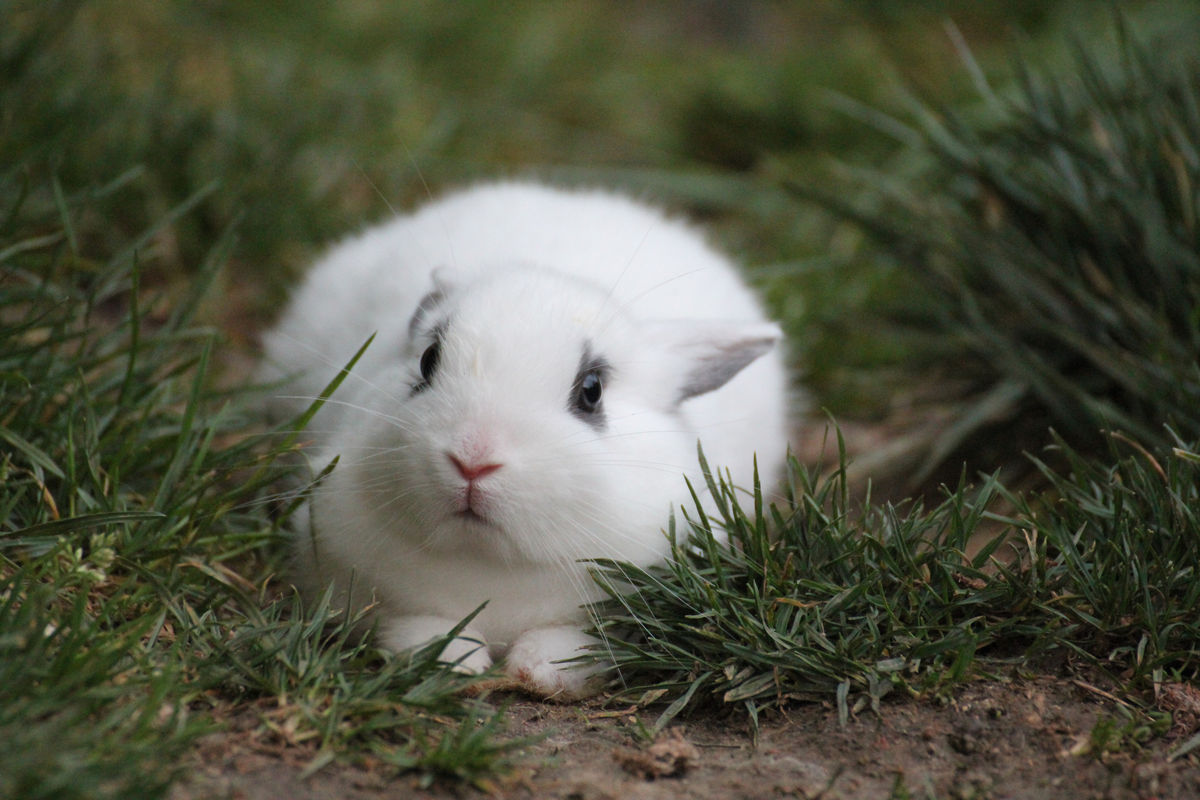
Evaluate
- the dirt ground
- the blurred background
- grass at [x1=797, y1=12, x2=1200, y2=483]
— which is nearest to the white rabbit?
the dirt ground

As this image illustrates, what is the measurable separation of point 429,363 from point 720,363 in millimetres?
855

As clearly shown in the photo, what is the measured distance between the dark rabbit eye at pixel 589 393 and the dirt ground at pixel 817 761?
0.80m

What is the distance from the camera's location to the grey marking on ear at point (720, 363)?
10.5ft

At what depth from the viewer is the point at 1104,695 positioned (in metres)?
2.66

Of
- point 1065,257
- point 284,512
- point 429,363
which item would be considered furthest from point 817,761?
point 1065,257

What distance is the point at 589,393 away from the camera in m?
2.98

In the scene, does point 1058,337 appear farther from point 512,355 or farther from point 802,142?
point 802,142

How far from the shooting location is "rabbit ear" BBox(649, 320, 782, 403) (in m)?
3.18

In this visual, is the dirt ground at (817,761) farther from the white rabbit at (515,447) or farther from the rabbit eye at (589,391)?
the rabbit eye at (589,391)

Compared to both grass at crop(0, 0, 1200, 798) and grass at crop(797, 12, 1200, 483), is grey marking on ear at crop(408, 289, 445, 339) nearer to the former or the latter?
grass at crop(0, 0, 1200, 798)

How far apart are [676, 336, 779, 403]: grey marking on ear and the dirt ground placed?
3.16ft

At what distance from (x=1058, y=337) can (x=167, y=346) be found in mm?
3240

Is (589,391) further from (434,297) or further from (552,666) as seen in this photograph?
(552,666)

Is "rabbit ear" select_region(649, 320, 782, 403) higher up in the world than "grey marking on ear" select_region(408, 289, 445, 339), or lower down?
lower down
